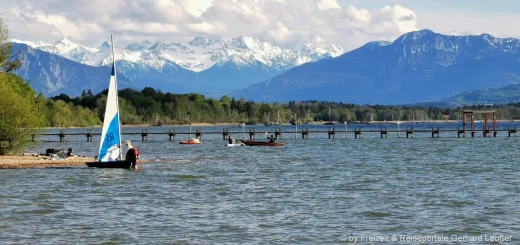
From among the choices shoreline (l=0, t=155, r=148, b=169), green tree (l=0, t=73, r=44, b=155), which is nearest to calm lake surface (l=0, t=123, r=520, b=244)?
shoreline (l=0, t=155, r=148, b=169)

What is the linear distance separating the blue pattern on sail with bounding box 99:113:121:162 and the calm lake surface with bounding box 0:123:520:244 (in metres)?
1.18

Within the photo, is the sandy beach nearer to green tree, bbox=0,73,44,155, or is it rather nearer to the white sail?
green tree, bbox=0,73,44,155

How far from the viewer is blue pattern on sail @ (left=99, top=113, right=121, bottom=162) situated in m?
60.2

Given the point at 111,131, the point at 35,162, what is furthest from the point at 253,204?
the point at 35,162

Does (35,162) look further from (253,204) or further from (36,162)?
(253,204)

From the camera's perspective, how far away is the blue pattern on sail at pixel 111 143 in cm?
6022

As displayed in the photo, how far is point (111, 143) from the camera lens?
60531mm

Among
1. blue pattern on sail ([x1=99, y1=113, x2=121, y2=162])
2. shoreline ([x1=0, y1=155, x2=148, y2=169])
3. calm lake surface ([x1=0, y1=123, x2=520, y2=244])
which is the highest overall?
blue pattern on sail ([x1=99, y1=113, x2=121, y2=162])

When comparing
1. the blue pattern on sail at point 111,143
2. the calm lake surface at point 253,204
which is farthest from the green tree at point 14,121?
the blue pattern on sail at point 111,143

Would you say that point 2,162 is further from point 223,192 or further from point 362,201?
point 362,201

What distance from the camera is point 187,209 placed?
131ft

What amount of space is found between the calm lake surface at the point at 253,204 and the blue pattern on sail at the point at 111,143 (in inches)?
46.5

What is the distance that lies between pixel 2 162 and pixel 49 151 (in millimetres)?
11843

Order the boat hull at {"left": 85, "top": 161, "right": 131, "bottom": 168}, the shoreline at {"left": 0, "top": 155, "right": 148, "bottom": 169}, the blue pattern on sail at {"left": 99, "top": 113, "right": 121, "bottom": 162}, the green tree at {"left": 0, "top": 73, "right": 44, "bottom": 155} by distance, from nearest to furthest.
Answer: the blue pattern on sail at {"left": 99, "top": 113, "right": 121, "bottom": 162} → the boat hull at {"left": 85, "top": 161, "right": 131, "bottom": 168} → the shoreline at {"left": 0, "top": 155, "right": 148, "bottom": 169} → the green tree at {"left": 0, "top": 73, "right": 44, "bottom": 155}
